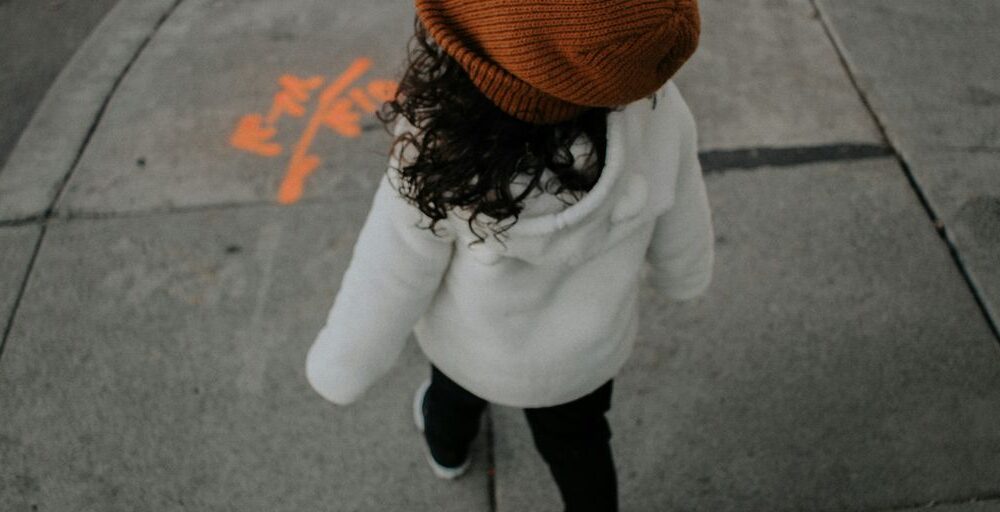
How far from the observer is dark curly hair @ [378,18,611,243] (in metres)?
1.12

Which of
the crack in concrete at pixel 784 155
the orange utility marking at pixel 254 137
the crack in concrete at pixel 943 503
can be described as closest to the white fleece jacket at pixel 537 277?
the crack in concrete at pixel 943 503

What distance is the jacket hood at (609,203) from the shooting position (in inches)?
44.9

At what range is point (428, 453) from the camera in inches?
83.1

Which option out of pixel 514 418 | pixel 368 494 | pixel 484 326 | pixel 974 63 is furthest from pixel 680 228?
pixel 974 63

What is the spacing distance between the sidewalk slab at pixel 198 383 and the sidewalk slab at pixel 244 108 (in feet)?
0.45

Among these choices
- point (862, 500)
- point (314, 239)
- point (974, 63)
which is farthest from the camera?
point (974, 63)

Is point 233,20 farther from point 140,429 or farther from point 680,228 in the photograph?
point 680,228

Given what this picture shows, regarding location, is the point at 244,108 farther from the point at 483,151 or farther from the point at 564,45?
the point at 564,45

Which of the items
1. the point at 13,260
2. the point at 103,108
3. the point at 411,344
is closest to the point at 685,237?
the point at 411,344

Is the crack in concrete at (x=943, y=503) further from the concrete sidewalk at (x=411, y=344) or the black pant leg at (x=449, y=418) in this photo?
the black pant leg at (x=449, y=418)

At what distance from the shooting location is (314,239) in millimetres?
2588

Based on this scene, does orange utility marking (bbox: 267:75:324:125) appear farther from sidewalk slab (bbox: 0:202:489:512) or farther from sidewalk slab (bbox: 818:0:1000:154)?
sidewalk slab (bbox: 818:0:1000:154)

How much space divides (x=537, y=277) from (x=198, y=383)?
1349 mm

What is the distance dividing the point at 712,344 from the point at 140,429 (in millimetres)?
1590
